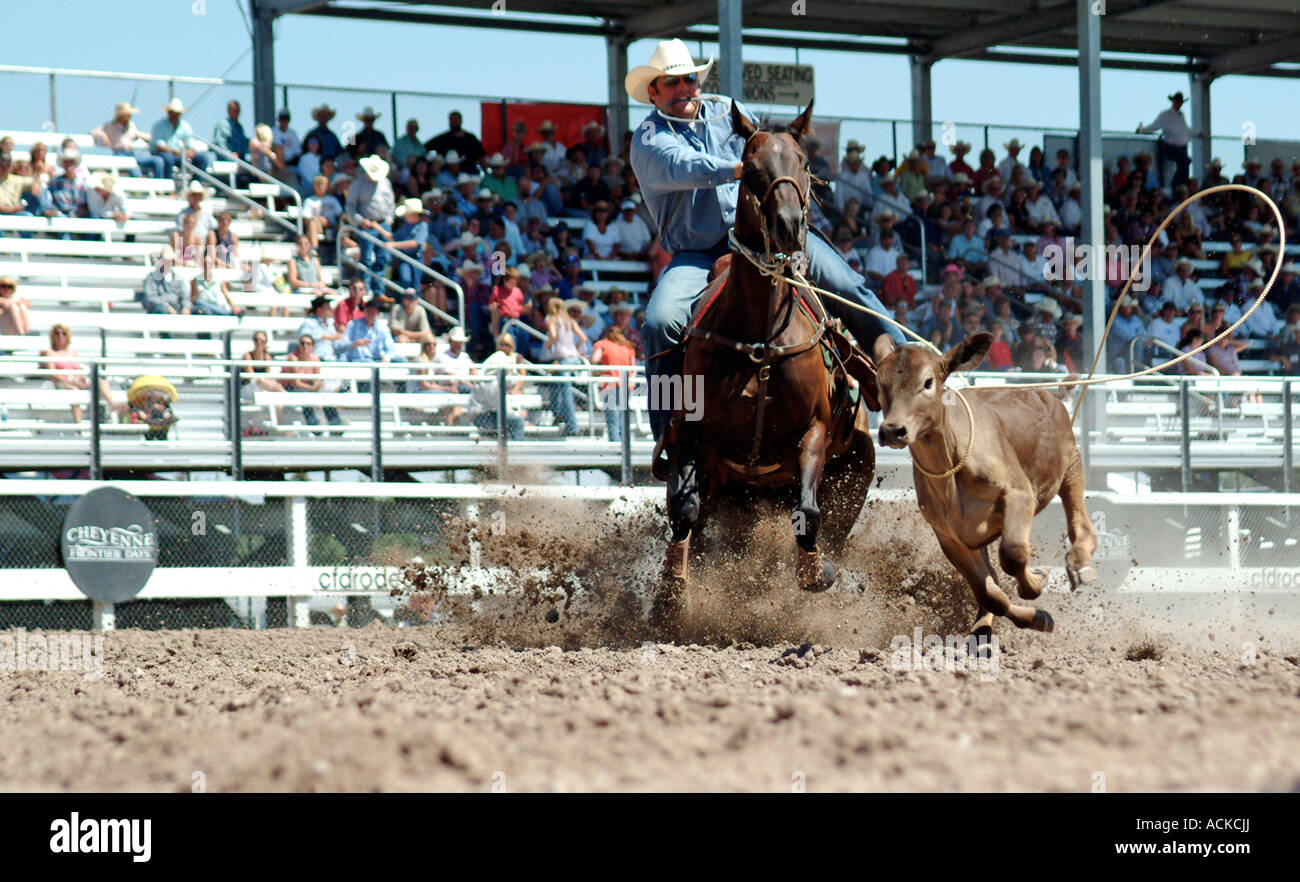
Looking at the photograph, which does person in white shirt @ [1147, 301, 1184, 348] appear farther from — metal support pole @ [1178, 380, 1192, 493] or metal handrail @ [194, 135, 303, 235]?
metal handrail @ [194, 135, 303, 235]

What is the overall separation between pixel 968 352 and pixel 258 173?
A: 39.1 feet

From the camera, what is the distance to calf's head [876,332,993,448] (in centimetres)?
646

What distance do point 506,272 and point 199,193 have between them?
10.7 ft

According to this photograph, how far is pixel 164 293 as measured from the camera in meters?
14.4

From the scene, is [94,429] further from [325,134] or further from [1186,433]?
[1186,433]

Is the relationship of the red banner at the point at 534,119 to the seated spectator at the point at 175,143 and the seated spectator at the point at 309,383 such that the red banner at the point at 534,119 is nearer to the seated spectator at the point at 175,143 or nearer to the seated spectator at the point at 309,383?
the seated spectator at the point at 175,143

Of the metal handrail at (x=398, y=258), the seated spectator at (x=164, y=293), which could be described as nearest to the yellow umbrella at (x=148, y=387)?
the seated spectator at (x=164, y=293)

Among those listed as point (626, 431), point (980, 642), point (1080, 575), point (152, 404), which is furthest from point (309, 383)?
point (1080, 575)

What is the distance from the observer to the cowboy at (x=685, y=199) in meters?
7.59

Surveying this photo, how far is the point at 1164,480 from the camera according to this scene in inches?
514

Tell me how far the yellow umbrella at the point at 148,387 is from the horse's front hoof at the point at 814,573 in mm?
6030
